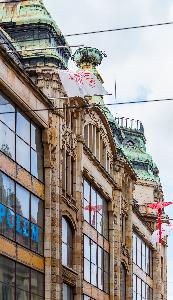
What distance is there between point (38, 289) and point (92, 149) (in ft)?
46.0

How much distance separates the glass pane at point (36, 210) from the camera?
43469 millimetres

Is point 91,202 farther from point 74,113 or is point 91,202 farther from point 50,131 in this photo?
point 50,131

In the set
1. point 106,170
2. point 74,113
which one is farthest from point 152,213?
point 74,113

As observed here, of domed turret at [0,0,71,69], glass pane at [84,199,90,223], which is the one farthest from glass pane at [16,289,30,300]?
domed turret at [0,0,71,69]

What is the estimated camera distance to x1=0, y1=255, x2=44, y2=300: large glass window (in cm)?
3915

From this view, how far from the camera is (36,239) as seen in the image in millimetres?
43719

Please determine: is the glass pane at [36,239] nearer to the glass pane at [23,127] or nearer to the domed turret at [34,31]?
the glass pane at [23,127]

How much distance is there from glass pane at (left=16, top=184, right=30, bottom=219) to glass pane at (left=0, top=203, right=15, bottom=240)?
2.84ft

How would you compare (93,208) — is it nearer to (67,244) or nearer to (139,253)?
(67,244)

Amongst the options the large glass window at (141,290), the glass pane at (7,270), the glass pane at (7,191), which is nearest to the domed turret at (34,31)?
the glass pane at (7,191)

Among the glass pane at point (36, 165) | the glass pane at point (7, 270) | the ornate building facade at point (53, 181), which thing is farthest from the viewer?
the glass pane at point (36, 165)

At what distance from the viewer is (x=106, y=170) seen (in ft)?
193

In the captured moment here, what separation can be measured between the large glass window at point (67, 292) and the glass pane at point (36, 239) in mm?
3912

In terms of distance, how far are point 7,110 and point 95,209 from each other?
16025 mm
